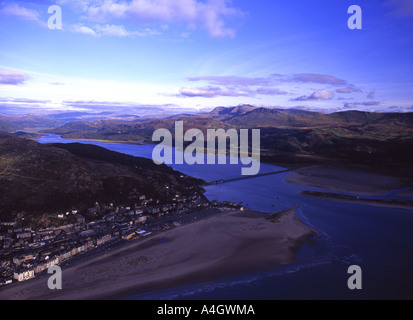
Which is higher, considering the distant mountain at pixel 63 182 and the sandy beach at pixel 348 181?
the distant mountain at pixel 63 182

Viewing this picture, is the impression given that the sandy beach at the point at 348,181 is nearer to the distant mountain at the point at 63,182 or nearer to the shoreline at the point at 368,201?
the shoreline at the point at 368,201

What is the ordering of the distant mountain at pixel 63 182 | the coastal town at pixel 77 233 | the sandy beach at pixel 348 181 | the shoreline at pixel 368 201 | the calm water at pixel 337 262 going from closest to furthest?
1. the calm water at pixel 337 262
2. the coastal town at pixel 77 233
3. the distant mountain at pixel 63 182
4. the shoreline at pixel 368 201
5. the sandy beach at pixel 348 181

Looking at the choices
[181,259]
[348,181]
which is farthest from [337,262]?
[348,181]

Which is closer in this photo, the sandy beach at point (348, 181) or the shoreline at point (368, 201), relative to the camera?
the shoreline at point (368, 201)

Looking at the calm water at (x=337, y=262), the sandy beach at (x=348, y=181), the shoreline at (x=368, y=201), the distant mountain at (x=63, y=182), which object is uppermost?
the distant mountain at (x=63, y=182)

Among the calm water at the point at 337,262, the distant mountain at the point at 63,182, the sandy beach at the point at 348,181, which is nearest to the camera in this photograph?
the calm water at the point at 337,262

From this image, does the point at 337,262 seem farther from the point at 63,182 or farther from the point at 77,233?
the point at 63,182

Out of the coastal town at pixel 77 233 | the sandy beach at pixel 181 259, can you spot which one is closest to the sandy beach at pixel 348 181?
the sandy beach at pixel 181 259
